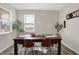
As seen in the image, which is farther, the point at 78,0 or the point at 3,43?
the point at 3,43

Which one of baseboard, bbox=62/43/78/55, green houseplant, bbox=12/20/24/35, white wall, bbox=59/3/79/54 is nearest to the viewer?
green houseplant, bbox=12/20/24/35

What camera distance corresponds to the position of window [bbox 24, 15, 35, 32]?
10.4 feet

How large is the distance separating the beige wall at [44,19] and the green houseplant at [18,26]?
121 millimetres

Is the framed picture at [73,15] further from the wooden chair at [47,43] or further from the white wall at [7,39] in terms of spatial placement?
the white wall at [7,39]

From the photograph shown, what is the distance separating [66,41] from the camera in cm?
389

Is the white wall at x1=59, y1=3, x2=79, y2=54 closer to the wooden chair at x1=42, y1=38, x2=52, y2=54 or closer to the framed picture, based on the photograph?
the framed picture

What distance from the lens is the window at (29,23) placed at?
125 inches

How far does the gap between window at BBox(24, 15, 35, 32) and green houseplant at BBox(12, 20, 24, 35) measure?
0.12 m

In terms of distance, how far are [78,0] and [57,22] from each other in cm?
183

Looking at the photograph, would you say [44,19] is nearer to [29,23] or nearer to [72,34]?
[29,23]

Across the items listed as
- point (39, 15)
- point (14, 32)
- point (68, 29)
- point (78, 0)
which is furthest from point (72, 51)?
point (78, 0)

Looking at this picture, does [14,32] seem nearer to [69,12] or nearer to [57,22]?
[57,22]

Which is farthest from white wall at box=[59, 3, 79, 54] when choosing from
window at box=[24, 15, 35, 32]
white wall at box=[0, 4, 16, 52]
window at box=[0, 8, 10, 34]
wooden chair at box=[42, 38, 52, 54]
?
window at box=[0, 8, 10, 34]

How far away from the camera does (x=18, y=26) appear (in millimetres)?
3301
